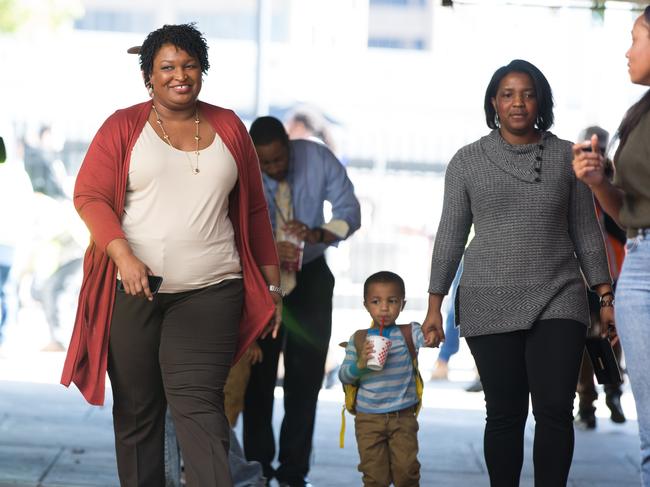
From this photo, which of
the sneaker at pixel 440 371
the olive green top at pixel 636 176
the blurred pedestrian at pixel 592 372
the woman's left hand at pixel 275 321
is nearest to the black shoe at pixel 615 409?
the blurred pedestrian at pixel 592 372

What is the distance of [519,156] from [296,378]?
1.88m

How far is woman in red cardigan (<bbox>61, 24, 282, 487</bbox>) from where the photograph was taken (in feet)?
Answer: 14.4

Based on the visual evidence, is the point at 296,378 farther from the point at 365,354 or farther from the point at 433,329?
the point at 433,329

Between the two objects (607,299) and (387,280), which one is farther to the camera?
(387,280)

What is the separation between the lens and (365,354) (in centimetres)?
548

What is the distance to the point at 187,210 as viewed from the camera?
14.5ft

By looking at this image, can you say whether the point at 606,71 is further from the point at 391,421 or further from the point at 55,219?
the point at 391,421

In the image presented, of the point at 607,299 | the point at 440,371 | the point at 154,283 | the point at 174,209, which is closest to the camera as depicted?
the point at 154,283

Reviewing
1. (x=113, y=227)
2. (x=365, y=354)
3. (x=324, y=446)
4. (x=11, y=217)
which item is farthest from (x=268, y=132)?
(x=11, y=217)

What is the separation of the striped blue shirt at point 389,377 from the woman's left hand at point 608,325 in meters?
0.97

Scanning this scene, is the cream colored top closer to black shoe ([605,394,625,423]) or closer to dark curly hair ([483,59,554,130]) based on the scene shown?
dark curly hair ([483,59,554,130])

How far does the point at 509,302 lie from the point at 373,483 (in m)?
Answer: 1.28

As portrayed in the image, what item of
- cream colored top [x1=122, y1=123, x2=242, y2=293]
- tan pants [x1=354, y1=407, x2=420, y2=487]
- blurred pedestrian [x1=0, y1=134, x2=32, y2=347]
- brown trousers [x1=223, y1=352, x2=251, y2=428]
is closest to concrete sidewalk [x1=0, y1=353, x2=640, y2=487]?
brown trousers [x1=223, y1=352, x2=251, y2=428]

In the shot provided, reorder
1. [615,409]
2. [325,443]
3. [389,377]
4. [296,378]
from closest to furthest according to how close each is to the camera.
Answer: [389,377] < [296,378] < [325,443] < [615,409]
